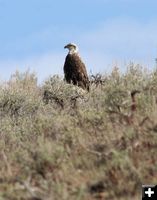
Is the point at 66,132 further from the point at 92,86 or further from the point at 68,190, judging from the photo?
the point at 92,86

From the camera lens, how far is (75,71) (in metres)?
16.1

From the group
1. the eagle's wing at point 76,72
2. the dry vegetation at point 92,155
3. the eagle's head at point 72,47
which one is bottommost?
the dry vegetation at point 92,155

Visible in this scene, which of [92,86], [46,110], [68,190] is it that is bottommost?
[68,190]

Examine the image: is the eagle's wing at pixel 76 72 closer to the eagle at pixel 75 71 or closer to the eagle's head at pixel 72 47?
the eagle at pixel 75 71

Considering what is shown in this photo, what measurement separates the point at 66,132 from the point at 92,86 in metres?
8.33

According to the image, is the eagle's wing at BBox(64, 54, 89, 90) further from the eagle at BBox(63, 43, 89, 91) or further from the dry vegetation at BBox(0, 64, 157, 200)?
the dry vegetation at BBox(0, 64, 157, 200)

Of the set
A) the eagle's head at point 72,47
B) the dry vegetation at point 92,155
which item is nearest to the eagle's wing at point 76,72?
the eagle's head at point 72,47

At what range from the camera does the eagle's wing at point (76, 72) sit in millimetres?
15938

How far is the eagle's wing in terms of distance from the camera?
1594 cm

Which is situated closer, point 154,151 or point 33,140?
point 154,151

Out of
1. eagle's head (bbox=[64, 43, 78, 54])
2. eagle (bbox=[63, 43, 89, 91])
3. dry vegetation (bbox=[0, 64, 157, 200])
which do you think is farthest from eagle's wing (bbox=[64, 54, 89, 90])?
dry vegetation (bbox=[0, 64, 157, 200])

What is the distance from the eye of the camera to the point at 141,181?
535 centimetres

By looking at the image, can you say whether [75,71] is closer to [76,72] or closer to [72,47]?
[76,72]

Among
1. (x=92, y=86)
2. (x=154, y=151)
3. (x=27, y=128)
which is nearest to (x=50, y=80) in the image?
(x=92, y=86)
